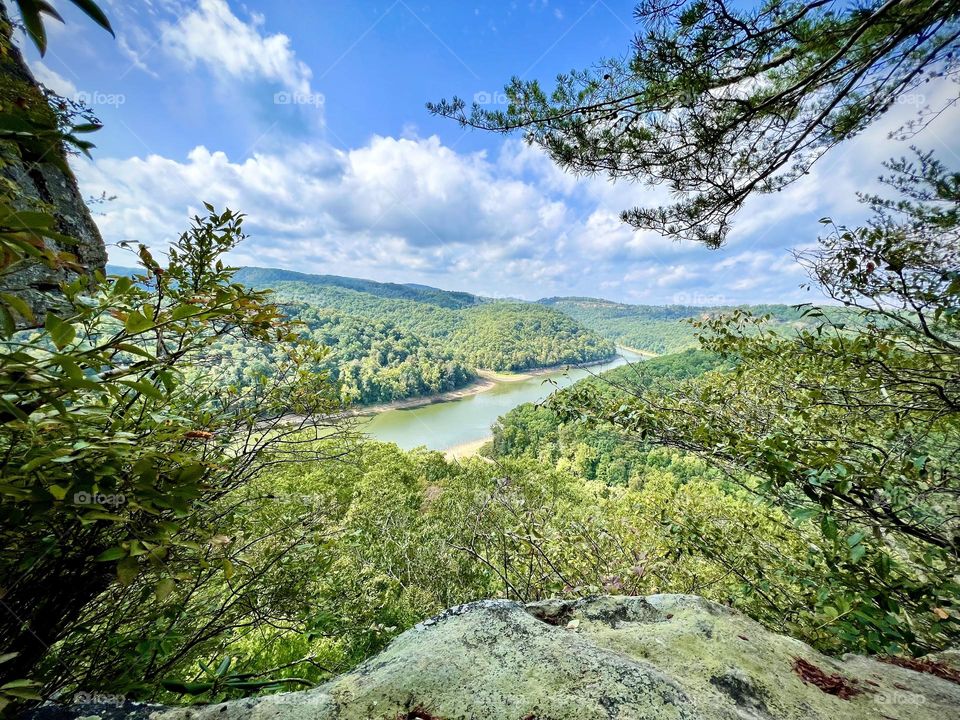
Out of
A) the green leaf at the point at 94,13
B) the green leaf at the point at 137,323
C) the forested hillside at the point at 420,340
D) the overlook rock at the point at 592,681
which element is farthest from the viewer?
the forested hillside at the point at 420,340

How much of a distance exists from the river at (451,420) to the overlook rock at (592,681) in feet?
109

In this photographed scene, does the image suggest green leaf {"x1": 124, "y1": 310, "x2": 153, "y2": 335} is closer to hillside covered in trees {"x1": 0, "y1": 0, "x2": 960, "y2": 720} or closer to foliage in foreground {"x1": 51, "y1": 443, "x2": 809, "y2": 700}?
hillside covered in trees {"x1": 0, "y1": 0, "x2": 960, "y2": 720}

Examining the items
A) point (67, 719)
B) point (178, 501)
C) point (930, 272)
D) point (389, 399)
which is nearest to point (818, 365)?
point (930, 272)

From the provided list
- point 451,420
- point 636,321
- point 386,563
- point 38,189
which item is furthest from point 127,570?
point 636,321

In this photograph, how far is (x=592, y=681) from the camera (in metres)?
0.96

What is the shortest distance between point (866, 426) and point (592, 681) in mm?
3673

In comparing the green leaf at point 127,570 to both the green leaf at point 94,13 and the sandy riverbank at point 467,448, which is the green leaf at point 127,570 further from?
the sandy riverbank at point 467,448

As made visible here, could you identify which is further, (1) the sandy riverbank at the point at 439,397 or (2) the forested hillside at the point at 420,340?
(1) the sandy riverbank at the point at 439,397

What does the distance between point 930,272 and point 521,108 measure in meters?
2.60

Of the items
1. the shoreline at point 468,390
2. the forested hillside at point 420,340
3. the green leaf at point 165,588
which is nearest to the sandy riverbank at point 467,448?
the shoreline at point 468,390

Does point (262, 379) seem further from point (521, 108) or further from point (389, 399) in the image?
point (389, 399)

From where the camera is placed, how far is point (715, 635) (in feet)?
4.58

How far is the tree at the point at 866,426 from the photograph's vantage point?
5.36 feet

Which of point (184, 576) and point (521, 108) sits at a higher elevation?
point (521, 108)
